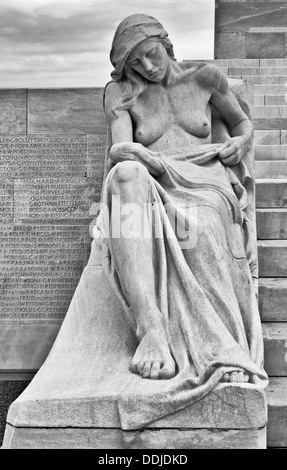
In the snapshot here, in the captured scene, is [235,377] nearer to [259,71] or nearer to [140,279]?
[140,279]

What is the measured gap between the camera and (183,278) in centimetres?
517

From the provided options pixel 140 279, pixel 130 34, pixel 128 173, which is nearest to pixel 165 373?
pixel 140 279

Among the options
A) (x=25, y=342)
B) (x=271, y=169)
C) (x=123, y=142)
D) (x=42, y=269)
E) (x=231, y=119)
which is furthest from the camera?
(x=271, y=169)

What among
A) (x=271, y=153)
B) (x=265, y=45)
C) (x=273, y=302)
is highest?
(x=265, y=45)

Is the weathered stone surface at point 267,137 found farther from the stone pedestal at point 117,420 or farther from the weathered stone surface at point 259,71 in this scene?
the stone pedestal at point 117,420

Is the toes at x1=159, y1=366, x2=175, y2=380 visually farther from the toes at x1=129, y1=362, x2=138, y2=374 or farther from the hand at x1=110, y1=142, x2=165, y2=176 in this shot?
the hand at x1=110, y1=142, x2=165, y2=176

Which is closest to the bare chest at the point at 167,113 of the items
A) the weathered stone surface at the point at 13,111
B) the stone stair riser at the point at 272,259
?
the stone stair riser at the point at 272,259

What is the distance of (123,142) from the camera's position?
19.0ft

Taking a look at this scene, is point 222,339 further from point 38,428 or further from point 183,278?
point 38,428

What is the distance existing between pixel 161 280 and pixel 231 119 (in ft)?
5.93

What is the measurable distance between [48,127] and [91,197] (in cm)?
72

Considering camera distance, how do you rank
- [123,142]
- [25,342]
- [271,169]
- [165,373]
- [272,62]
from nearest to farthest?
[165,373] < [123,142] < [25,342] < [271,169] < [272,62]

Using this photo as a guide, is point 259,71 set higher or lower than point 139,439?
higher

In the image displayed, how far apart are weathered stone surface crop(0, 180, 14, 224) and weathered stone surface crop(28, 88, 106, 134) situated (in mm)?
506
